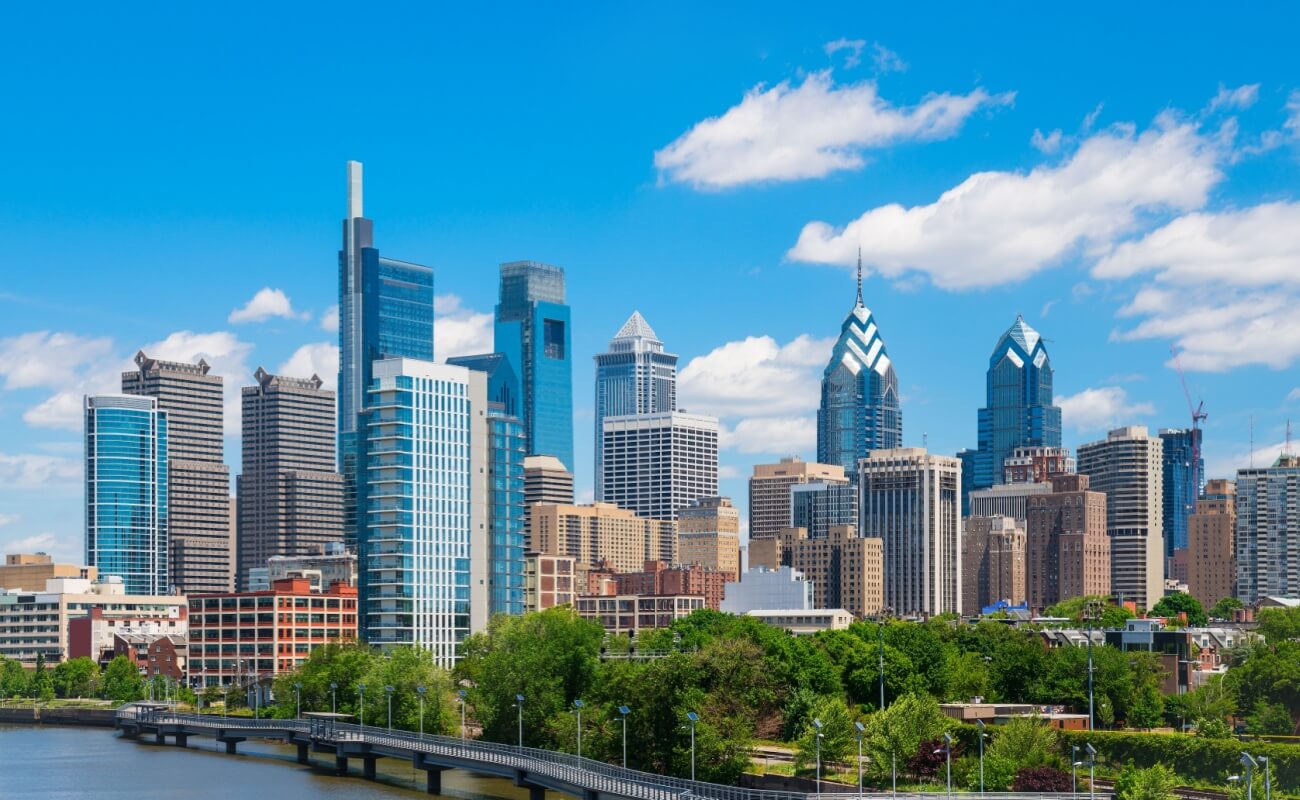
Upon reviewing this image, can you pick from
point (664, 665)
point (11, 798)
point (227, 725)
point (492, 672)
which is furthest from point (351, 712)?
point (664, 665)

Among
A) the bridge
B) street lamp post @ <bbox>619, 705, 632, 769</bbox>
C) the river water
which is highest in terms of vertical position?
street lamp post @ <bbox>619, 705, 632, 769</bbox>

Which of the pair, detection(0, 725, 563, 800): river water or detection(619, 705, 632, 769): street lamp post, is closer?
detection(619, 705, 632, 769): street lamp post

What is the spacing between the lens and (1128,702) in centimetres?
16350

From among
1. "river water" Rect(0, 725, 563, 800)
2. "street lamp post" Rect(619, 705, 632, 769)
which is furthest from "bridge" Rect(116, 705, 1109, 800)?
"street lamp post" Rect(619, 705, 632, 769)

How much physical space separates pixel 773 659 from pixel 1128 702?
115ft

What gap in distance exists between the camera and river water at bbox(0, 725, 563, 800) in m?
141

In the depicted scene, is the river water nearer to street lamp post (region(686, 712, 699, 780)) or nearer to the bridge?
the bridge

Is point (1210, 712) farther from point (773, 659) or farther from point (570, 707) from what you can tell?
point (570, 707)

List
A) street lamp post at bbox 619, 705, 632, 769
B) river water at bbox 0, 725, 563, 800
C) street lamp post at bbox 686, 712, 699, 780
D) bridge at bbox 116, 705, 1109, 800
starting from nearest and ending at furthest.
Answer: bridge at bbox 116, 705, 1109, 800 < street lamp post at bbox 686, 712, 699, 780 < street lamp post at bbox 619, 705, 632, 769 < river water at bbox 0, 725, 563, 800

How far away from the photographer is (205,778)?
15550 cm

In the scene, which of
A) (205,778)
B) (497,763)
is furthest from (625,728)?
(205,778)

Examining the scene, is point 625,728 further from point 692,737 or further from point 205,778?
point 205,778

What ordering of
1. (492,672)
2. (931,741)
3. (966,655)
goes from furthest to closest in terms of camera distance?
(966,655)
(492,672)
(931,741)

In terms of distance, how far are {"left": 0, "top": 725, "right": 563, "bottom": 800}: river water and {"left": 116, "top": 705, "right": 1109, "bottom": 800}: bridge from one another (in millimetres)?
1972
